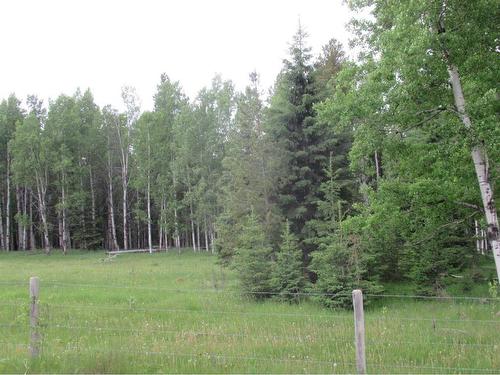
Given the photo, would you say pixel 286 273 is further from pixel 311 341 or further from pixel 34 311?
pixel 34 311

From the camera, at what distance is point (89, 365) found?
715 centimetres

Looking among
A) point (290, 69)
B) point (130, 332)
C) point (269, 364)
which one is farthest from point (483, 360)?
point (290, 69)

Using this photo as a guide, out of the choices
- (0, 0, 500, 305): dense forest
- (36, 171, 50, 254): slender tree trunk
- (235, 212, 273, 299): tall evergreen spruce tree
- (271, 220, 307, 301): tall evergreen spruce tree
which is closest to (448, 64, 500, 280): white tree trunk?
(0, 0, 500, 305): dense forest

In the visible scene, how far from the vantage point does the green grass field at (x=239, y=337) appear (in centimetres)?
721

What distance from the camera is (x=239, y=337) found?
9.05 metres

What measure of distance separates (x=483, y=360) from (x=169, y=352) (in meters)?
5.10

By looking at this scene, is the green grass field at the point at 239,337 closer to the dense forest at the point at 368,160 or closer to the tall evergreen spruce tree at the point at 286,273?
the tall evergreen spruce tree at the point at 286,273

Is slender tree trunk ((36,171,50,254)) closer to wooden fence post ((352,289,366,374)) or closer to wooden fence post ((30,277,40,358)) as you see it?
wooden fence post ((30,277,40,358))

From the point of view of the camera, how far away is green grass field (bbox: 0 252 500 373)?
7.21m

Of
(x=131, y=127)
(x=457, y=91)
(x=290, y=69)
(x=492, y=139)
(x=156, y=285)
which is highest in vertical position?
(x=131, y=127)

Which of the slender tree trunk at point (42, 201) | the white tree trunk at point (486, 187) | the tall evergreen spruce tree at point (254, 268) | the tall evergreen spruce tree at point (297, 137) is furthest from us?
the slender tree trunk at point (42, 201)

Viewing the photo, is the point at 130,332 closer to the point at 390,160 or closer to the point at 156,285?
the point at 390,160

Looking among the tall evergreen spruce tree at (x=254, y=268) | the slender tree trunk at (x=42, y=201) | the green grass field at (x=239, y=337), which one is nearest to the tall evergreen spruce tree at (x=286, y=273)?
the tall evergreen spruce tree at (x=254, y=268)

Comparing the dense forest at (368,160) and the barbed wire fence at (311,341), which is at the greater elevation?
the dense forest at (368,160)
